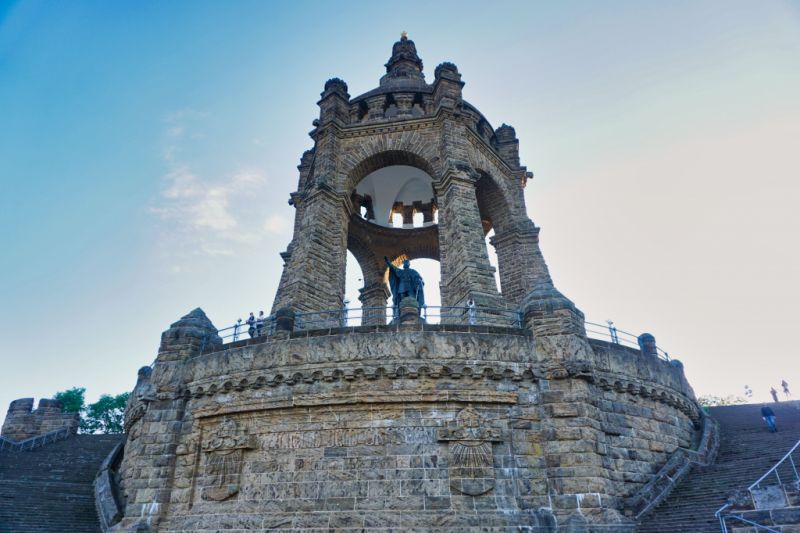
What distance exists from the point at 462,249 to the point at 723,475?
8592 millimetres

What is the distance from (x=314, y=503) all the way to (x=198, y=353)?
4.97 m

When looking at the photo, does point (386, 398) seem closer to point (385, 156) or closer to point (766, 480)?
point (766, 480)

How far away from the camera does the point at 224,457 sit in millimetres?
10484

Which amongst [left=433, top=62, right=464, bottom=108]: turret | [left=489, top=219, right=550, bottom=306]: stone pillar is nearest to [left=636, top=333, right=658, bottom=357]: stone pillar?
[left=489, top=219, right=550, bottom=306]: stone pillar

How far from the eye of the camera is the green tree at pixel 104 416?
44.0 m

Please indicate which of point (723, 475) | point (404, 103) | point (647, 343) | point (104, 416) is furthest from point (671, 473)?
point (104, 416)

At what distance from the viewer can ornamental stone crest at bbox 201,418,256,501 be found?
10180mm

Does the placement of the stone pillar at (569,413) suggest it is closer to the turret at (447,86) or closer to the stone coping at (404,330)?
the stone coping at (404,330)

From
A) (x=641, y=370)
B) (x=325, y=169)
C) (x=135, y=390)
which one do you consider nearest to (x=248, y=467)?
(x=135, y=390)

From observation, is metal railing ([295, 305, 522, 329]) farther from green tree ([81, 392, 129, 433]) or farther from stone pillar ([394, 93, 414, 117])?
green tree ([81, 392, 129, 433])

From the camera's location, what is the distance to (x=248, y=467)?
10297mm

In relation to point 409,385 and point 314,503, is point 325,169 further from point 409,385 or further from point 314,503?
point 314,503

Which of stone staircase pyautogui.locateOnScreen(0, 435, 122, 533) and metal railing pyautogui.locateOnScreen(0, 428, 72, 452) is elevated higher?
metal railing pyautogui.locateOnScreen(0, 428, 72, 452)

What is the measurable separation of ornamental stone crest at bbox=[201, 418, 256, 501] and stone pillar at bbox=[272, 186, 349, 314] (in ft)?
15.8
